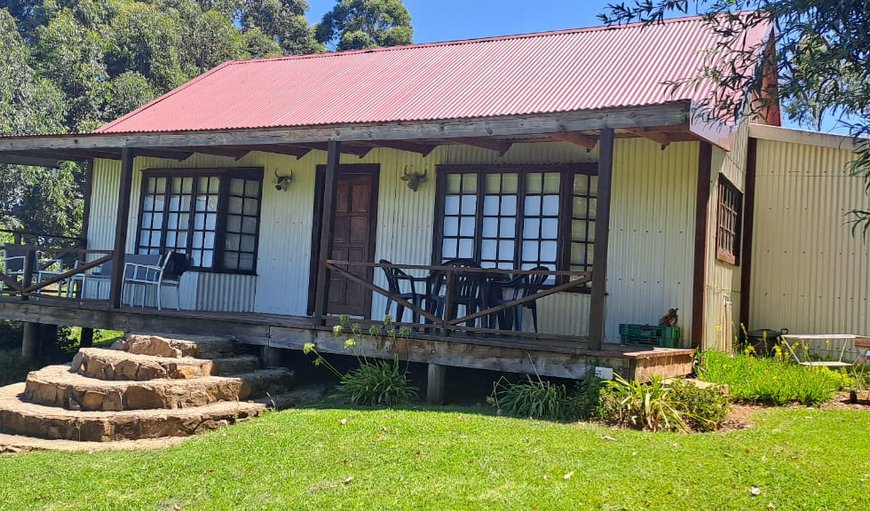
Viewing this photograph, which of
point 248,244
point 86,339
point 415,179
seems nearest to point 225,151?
point 248,244

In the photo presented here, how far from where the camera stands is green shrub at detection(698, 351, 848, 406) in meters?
8.22

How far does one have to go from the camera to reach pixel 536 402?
24.7ft

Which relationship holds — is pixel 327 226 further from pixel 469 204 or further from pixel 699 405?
pixel 699 405

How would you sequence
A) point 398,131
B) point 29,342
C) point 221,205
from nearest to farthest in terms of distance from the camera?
1. point 398,131
2. point 29,342
3. point 221,205

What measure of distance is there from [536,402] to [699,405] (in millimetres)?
1436

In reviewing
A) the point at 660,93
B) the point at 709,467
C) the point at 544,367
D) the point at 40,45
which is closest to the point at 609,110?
the point at 660,93

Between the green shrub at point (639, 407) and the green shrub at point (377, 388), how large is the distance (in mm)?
2098

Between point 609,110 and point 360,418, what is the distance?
11.9ft

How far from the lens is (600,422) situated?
7.14m

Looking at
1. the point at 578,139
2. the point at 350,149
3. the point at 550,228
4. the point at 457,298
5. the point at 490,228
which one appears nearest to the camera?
the point at 578,139

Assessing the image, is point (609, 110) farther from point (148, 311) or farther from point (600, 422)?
point (148, 311)

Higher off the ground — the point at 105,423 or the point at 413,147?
the point at 413,147

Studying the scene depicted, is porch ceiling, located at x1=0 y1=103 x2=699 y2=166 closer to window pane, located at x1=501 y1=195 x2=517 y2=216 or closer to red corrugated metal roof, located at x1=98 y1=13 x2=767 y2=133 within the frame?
red corrugated metal roof, located at x1=98 y1=13 x2=767 y2=133

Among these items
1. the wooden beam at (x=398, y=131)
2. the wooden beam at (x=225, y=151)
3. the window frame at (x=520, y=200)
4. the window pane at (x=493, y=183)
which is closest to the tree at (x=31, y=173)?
the wooden beam at (x=398, y=131)
